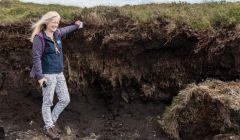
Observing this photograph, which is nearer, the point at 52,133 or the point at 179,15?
the point at 52,133

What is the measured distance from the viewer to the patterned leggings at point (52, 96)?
1011 centimetres

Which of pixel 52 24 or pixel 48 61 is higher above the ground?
pixel 52 24

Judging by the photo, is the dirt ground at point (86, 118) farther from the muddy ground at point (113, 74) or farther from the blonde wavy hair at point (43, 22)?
the blonde wavy hair at point (43, 22)

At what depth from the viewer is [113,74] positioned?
11.5 m

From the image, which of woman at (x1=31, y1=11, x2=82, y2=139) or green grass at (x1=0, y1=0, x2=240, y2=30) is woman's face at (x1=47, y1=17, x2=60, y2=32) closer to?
woman at (x1=31, y1=11, x2=82, y2=139)

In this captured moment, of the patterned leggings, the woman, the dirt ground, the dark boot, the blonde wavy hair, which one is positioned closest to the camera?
the woman

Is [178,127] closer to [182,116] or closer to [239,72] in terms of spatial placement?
[182,116]

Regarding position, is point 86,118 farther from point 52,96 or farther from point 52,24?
point 52,24

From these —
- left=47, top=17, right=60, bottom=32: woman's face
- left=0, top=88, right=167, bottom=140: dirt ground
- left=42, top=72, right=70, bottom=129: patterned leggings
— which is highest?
left=47, top=17, right=60, bottom=32: woman's face

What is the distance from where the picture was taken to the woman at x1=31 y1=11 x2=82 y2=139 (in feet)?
32.4

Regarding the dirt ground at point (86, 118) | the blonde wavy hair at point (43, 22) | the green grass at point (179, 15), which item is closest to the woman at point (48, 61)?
the blonde wavy hair at point (43, 22)

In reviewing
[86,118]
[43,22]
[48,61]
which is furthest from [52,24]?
[86,118]

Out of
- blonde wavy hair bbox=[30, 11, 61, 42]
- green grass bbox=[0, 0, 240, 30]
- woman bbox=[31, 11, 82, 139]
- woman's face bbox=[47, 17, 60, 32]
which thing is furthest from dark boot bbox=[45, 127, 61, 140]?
green grass bbox=[0, 0, 240, 30]

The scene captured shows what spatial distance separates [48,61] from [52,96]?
0.67 m
